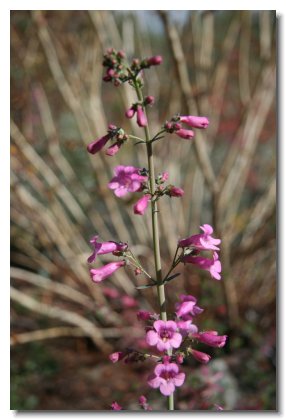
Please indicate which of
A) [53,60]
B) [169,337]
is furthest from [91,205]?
[169,337]

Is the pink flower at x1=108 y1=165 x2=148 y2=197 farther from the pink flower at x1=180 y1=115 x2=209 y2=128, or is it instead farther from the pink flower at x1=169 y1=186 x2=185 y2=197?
the pink flower at x1=180 y1=115 x2=209 y2=128

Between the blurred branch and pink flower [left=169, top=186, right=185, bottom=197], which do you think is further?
the blurred branch

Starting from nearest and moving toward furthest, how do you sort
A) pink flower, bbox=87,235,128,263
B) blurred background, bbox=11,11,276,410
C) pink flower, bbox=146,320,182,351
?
pink flower, bbox=146,320,182,351 < pink flower, bbox=87,235,128,263 < blurred background, bbox=11,11,276,410

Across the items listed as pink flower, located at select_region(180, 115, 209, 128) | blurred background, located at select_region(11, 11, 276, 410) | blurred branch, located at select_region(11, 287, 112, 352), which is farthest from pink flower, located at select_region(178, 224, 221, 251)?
blurred branch, located at select_region(11, 287, 112, 352)

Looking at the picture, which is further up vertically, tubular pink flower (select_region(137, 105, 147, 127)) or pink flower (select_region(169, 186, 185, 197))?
tubular pink flower (select_region(137, 105, 147, 127))

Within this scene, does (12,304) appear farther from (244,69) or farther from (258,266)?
(244,69)

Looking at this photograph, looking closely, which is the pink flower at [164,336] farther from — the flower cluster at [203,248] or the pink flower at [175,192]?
the pink flower at [175,192]

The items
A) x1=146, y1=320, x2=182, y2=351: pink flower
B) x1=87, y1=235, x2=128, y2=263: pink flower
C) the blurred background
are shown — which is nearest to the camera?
x1=146, y1=320, x2=182, y2=351: pink flower

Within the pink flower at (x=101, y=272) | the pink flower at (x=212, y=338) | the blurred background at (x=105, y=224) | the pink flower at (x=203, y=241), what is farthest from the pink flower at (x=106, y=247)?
the blurred background at (x=105, y=224)
